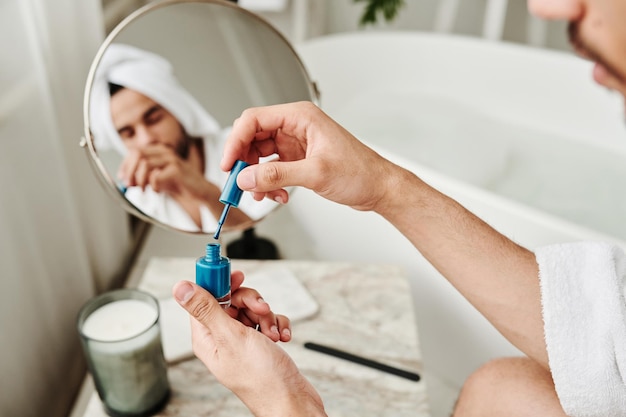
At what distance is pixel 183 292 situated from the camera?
53cm

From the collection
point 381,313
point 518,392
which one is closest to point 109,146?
point 381,313

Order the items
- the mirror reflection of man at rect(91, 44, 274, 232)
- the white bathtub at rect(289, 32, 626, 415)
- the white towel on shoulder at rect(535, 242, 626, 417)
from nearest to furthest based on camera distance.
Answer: the white towel on shoulder at rect(535, 242, 626, 417) < the mirror reflection of man at rect(91, 44, 274, 232) < the white bathtub at rect(289, 32, 626, 415)

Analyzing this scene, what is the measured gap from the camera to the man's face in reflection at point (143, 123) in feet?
2.50

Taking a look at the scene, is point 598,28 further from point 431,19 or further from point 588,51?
point 431,19

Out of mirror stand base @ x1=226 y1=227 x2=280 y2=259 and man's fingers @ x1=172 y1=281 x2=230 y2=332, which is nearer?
man's fingers @ x1=172 y1=281 x2=230 y2=332

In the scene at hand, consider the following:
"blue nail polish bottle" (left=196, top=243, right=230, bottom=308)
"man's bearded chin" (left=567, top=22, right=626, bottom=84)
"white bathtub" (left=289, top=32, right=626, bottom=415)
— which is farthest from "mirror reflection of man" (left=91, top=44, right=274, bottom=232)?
"man's bearded chin" (left=567, top=22, right=626, bottom=84)

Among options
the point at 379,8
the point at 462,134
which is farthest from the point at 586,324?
the point at 379,8

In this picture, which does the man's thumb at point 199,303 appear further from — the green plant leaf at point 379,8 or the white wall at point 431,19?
the white wall at point 431,19

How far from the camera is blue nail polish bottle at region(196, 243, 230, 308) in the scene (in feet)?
1.84

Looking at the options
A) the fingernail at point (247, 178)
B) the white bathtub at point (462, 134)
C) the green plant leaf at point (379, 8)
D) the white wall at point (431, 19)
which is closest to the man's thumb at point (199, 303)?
the fingernail at point (247, 178)

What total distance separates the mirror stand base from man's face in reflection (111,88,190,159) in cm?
45

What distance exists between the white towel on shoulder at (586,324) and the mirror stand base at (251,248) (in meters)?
0.66

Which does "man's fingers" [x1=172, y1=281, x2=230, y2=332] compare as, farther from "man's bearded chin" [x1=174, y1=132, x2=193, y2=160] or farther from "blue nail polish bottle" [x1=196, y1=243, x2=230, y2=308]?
"man's bearded chin" [x1=174, y1=132, x2=193, y2=160]

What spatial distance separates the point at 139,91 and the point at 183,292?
0.37 metres
